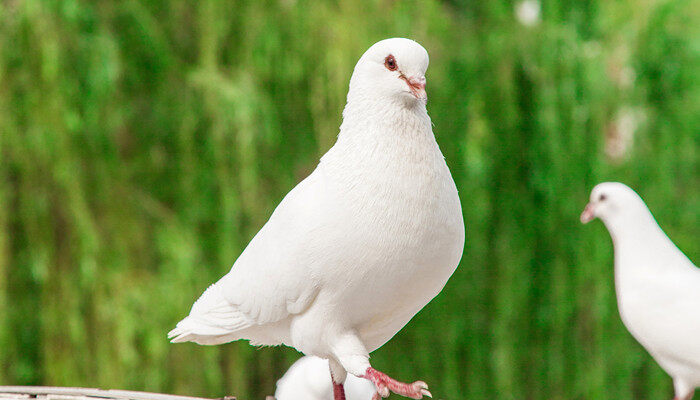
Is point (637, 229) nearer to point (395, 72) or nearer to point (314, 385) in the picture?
point (314, 385)

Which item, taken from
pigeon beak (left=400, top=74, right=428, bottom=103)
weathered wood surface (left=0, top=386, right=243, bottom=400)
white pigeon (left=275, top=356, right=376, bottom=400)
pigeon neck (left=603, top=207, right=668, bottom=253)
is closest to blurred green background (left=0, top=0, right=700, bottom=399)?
pigeon neck (left=603, top=207, right=668, bottom=253)

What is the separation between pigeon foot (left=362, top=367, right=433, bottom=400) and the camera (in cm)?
112

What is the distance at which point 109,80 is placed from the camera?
2705 millimetres

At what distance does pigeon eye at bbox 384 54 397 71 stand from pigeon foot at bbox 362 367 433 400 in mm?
459

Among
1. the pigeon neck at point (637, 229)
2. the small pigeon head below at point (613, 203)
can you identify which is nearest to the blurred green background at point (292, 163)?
the small pigeon head below at point (613, 203)

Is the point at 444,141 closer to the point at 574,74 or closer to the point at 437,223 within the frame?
the point at 574,74

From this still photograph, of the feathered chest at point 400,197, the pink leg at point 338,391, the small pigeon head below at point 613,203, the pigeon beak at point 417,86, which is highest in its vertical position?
the pigeon beak at point 417,86

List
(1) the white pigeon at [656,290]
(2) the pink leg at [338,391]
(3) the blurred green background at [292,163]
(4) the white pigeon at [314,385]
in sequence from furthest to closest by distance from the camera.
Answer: (3) the blurred green background at [292,163]
(1) the white pigeon at [656,290]
(4) the white pigeon at [314,385]
(2) the pink leg at [338,391]

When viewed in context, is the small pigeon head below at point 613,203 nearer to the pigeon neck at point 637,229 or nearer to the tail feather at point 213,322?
the pigeon neck at point 637,229

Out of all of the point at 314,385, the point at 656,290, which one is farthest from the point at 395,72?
the point at 656,290

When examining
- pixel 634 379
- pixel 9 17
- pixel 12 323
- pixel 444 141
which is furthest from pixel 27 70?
pixel 634 379

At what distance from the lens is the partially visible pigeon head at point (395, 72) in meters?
1.24

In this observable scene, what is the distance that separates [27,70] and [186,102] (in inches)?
20.7

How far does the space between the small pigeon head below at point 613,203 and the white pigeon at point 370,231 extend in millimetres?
920
